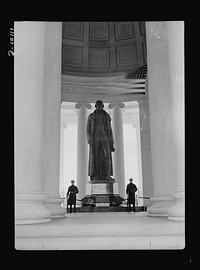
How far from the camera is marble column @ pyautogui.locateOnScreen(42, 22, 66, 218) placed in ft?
131

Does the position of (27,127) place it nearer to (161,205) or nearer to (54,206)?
(54,206)

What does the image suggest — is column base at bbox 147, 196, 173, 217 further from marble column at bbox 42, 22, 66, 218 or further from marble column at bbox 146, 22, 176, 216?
marble column at bbox 42, 22, 66, 218

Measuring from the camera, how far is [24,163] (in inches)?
1112

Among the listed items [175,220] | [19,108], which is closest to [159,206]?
[175,220]

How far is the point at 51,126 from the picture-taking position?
41.8 meters

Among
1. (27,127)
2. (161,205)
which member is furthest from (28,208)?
(161,205)

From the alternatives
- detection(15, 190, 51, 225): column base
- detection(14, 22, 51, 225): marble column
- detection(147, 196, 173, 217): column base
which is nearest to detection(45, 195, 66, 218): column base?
detection(14, 22, 51, 225): marble column

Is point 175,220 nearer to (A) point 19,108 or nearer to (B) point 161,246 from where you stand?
(B) point 161,246

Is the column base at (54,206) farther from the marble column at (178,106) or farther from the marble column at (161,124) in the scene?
the marble column at (178,106)

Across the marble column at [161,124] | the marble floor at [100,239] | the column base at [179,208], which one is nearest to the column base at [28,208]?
the marble floor at [100,239]

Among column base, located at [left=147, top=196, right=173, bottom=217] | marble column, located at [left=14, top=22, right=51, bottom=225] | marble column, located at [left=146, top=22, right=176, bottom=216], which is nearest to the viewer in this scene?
marble column, located at [left=14, top=22, right=51, bottom=225]

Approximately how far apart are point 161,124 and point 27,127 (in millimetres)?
17496

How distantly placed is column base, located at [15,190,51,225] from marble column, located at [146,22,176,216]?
15.6 m

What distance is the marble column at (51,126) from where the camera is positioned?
40.0 m
